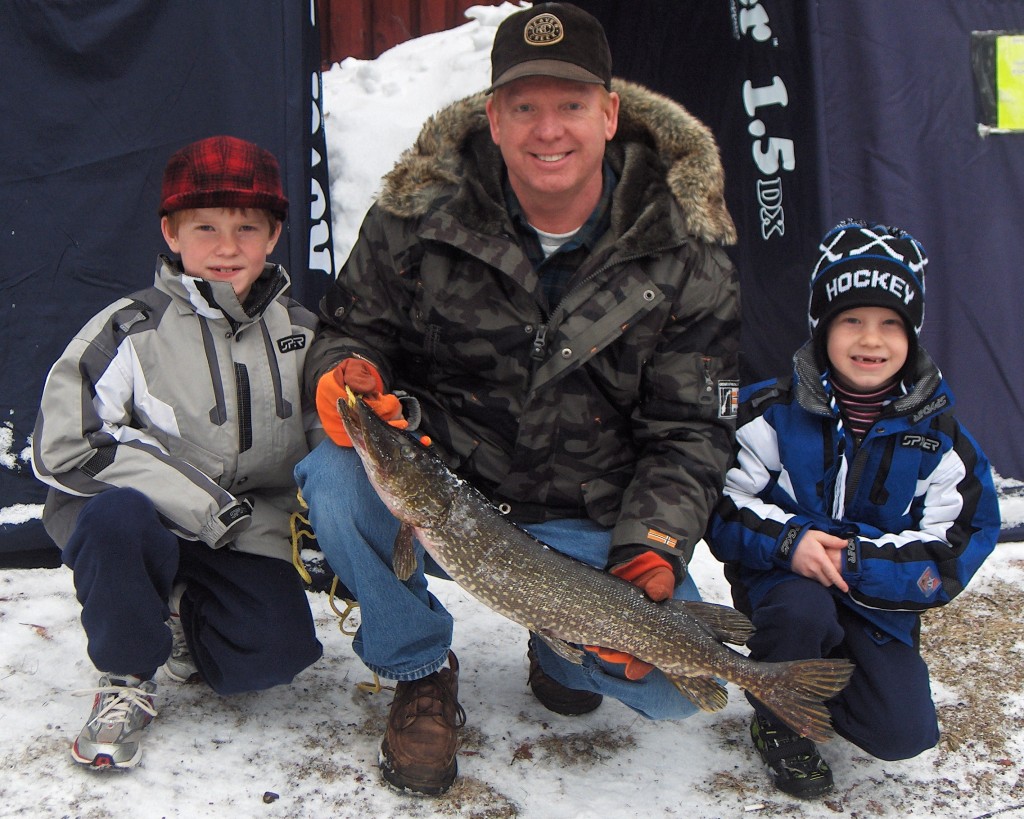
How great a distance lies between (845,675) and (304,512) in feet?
5.49

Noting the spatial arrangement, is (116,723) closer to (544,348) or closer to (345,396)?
(345,396)

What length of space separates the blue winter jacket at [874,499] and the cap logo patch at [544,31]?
121cm

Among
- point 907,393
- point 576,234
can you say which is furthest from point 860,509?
point 576,234

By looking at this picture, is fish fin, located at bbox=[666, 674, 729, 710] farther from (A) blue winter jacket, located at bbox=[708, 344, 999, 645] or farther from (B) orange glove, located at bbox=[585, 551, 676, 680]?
(A) blue winter jacket, located at bbox=[708, 344, 999, 645]

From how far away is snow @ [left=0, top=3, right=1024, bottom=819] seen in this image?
2605mm

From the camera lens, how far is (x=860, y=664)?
2852 mm

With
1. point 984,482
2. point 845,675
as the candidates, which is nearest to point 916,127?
point 984,482

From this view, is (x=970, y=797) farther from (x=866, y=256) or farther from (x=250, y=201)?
(x=250, y=201)

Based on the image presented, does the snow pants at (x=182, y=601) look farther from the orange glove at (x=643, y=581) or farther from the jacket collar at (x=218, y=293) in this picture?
the orange glove at (x=643, y=581)

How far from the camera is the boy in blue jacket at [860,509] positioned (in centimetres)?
278

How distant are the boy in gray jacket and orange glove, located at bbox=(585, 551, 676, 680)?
98cm

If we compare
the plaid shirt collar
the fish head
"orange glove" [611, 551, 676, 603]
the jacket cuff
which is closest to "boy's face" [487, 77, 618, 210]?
the plaid shirt collar

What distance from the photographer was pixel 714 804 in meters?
2.73

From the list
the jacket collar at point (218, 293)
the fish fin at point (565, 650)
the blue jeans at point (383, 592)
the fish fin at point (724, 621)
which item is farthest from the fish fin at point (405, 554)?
the jacket collar at point (218, 293)
